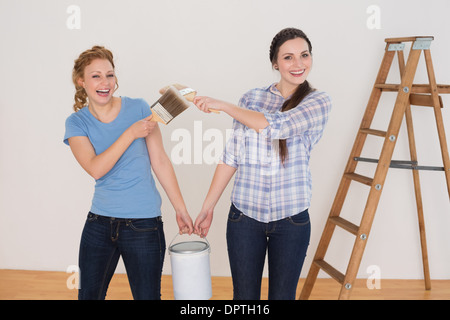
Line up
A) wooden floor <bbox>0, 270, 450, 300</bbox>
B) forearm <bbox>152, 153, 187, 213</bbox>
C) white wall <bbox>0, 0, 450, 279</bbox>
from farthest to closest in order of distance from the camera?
1. white wall <bbox>0, 0, 450, 279</bbox>
2. wooden floor <bbox>0, 270, 450, 300</bbox>
3. forearm <bbox>152, 153, 187, 213</bbox>

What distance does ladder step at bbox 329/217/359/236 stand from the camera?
2651 mm

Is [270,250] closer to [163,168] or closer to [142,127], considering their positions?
[163,168]

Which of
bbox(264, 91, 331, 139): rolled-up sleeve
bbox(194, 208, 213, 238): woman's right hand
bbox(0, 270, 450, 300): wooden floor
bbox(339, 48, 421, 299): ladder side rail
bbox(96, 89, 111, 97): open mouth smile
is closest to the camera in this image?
bbox(264, 91, 331, 139): rolled-up sleeve

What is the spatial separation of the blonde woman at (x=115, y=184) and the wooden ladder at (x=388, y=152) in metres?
1.32

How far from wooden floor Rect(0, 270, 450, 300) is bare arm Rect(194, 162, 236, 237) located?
1.11 metres

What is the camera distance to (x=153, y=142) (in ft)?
6.34

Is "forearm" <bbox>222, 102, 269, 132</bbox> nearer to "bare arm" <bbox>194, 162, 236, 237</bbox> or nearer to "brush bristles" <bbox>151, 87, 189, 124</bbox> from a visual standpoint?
"brush bristles" <bbox>151, 87, 189, 124</bbox>

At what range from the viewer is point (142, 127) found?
1794mm

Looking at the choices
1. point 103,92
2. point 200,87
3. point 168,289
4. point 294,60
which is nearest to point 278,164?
point 294,60

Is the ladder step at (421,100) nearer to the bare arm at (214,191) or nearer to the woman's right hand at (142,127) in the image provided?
the bare arm at (214,191)

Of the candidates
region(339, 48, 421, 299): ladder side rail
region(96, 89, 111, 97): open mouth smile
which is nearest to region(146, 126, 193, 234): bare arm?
region(96, 89, 111, 97): open mouth smile

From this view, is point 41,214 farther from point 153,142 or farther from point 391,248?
point 391,248

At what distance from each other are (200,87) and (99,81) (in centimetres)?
149

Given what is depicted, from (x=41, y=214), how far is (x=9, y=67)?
3.84 feet
